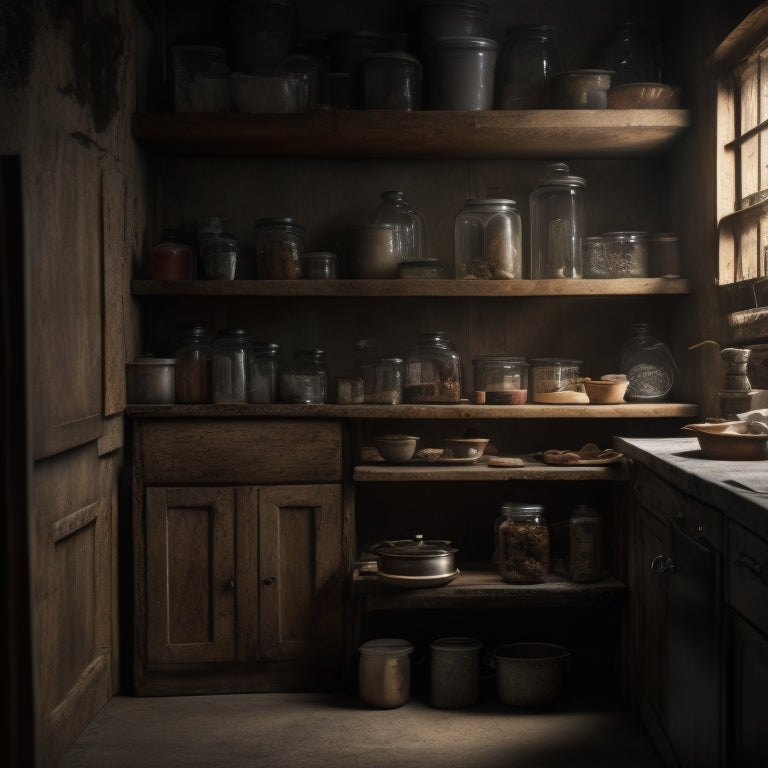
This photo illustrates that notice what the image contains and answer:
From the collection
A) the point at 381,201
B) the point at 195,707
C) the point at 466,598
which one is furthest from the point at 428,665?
the point at 381,201

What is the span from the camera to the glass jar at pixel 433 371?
11.1 ft

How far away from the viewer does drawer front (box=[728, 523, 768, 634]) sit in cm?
159

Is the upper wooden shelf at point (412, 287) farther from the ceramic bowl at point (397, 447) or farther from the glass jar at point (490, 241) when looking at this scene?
the ceramic bowl at point (397, 447)

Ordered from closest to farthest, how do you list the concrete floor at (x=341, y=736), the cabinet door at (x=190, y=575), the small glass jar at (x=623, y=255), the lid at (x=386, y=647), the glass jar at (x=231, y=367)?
1. the concrete floor at (x=341, y=736)
2. the lid at (x=386, y=647)
3. the cabinet door at (x=190, y=575)
4. the glass jar at (x=231, y=367)
5. the small glass jar at (x=623, y=255)

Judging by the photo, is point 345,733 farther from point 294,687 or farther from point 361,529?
point 361,529

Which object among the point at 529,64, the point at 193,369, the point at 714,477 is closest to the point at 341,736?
the point at 193,369

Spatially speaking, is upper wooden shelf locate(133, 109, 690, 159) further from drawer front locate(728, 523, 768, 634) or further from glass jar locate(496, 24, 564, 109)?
drawer front locate(728, 523, 768, 634)

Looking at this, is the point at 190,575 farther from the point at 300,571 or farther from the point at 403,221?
the point at 403,221

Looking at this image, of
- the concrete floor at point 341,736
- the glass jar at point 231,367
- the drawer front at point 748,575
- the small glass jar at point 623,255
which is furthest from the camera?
the small glass jar at point 623,255

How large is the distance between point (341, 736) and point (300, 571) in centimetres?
60

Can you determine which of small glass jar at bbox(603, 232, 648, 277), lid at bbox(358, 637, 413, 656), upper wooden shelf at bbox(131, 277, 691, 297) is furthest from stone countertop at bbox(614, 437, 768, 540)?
lid at bbox(358, 637, 413, 656)

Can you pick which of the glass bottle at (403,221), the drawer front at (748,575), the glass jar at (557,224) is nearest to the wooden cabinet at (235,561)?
the glass bottle at (403,221)

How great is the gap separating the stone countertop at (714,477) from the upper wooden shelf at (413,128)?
1.17 meters

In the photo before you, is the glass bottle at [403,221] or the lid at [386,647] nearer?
the lid at [386,647]
